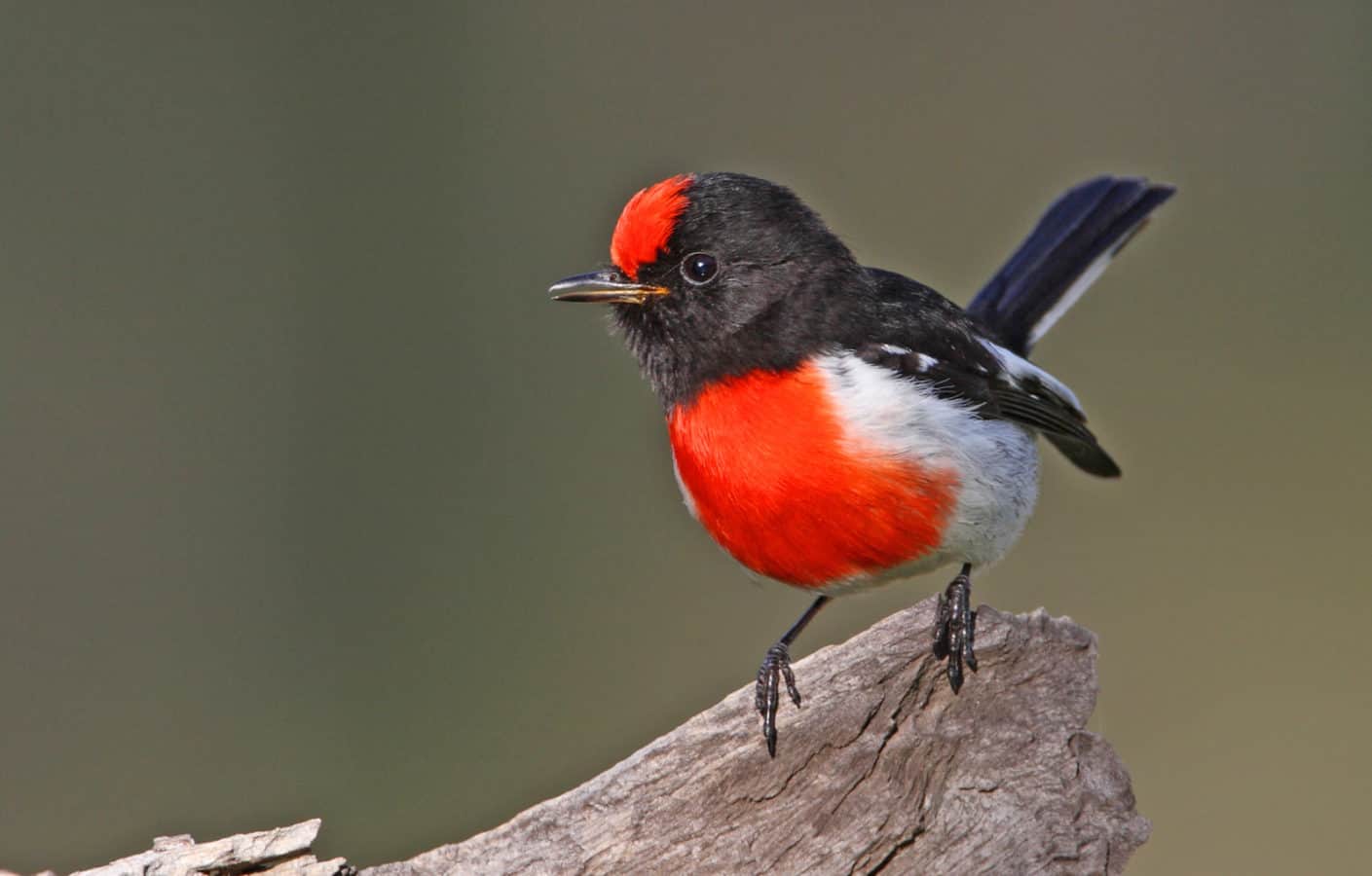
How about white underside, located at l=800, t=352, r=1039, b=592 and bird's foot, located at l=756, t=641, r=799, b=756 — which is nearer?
bird's foot, located at l=756, t=641, r=799, b=756

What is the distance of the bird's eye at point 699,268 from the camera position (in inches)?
117

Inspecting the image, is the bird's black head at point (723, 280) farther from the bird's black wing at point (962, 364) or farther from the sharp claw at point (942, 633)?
the sharp claw at point (942, 633)

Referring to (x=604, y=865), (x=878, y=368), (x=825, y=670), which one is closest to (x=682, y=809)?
(x=604, y=865)

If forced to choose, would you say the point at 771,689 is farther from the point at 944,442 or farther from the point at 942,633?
the point at 944,442

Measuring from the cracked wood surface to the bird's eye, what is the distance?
0.83 m

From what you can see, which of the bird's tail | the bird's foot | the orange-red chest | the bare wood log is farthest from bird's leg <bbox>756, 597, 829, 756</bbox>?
the bird's tail

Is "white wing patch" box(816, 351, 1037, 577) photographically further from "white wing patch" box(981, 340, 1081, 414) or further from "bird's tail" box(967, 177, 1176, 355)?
"bird's tail" box(967, 177, 1176, 355)

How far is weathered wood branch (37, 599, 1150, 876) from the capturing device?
2.37 metres

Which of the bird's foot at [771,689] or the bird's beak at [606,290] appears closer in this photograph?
the bird's foot at [771,689]

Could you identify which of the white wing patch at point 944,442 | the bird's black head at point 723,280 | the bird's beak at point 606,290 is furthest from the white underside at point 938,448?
the bird's beak at point 606,290

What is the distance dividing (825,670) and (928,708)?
19 cm

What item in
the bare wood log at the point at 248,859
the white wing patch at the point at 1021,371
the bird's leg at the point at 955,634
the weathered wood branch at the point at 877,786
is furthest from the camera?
the white wing patch at the point at 1021,371

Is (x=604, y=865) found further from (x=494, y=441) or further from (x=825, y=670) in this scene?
(x=494, y=441)

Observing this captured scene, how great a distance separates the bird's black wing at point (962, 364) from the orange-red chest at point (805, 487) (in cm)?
20
